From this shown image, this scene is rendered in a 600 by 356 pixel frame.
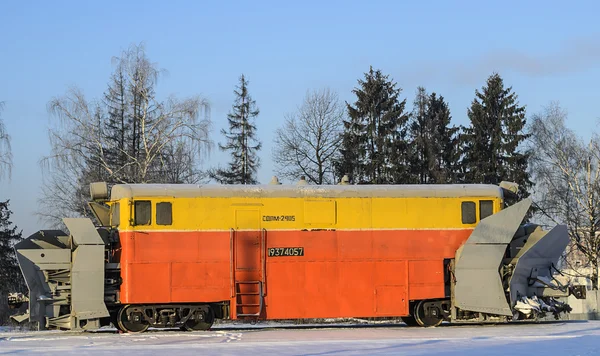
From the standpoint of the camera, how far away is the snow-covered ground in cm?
1464

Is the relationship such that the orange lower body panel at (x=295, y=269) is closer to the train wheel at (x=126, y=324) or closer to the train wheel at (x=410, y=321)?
the train wheel at (x=126, y=324)

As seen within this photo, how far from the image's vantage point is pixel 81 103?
35.6 meters

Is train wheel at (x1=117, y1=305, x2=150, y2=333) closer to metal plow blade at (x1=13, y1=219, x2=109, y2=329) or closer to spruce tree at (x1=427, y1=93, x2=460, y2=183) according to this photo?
metal plow blade at (x1=13, y1=219, x2=109, y2=329)

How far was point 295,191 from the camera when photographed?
770 inches

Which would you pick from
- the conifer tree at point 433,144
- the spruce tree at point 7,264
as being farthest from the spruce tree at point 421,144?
the spruce tree at point 7,264

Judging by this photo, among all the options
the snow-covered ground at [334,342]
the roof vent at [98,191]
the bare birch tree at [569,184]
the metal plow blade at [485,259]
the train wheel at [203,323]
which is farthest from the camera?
the bare birch tree at [569,184]

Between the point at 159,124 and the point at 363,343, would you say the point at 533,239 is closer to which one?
the point at 363,343

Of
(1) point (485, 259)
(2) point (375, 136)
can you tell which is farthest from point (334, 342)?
(2) point (375, 136)

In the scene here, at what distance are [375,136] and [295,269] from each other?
22907 mm

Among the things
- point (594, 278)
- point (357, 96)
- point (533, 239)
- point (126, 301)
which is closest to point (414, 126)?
point (357, 96)

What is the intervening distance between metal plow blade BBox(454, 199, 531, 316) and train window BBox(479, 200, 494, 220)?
465mm

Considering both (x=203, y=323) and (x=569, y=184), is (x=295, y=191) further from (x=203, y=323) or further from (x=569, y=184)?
(x=569, y=184)

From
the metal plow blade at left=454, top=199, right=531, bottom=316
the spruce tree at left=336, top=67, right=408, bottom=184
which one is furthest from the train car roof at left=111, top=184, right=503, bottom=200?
the spruce tree at left=336, top=67, right=408, bottom=184

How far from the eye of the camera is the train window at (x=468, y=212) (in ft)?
66.2
